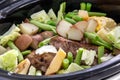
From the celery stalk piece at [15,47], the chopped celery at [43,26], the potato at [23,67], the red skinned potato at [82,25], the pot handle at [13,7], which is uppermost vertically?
the pot handle at [13,7]

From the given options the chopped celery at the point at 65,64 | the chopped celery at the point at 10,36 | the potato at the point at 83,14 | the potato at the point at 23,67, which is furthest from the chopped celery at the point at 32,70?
the potato at the point at 83,14

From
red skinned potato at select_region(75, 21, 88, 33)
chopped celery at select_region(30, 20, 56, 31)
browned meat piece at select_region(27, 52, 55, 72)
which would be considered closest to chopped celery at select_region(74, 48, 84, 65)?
browned meat piece at select_region(27, 52, 55, 72)

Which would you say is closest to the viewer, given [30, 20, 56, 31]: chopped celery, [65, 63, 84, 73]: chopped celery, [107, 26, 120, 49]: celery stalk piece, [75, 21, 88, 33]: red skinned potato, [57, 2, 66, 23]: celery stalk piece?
[65, 63, 84, 73]: chopped celery

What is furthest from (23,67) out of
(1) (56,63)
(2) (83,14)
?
(2) (83,14)

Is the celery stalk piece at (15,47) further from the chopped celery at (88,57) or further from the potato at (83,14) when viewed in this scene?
the potato at (83,14)

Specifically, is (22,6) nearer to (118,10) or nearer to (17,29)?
(17,29)

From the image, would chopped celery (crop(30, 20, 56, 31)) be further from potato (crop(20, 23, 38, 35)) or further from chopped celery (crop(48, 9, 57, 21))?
chopped celery (crop(48, 9, 57, 21))
